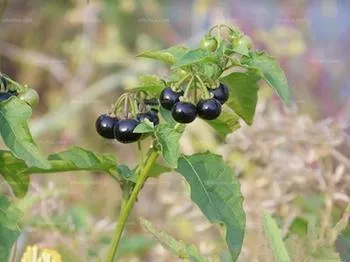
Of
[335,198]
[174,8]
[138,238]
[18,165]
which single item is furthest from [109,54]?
Result: [18,165]

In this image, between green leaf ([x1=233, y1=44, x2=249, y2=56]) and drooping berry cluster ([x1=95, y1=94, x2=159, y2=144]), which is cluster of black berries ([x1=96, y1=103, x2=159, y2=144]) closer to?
drooping berry cluster ([x1=95, y1=94, x2=159, y2=144])

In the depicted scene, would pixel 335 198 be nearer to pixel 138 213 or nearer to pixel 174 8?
pixel 138 213

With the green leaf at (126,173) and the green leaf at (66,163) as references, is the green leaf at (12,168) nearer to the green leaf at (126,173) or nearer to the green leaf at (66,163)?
the green leaf at (66,163)

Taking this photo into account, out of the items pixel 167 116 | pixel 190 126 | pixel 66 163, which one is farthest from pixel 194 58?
pixel 190 126

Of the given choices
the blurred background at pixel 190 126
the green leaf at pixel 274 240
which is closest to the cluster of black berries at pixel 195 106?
the green leaf at pixel 274 240

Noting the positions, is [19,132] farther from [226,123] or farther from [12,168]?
[226,123]
